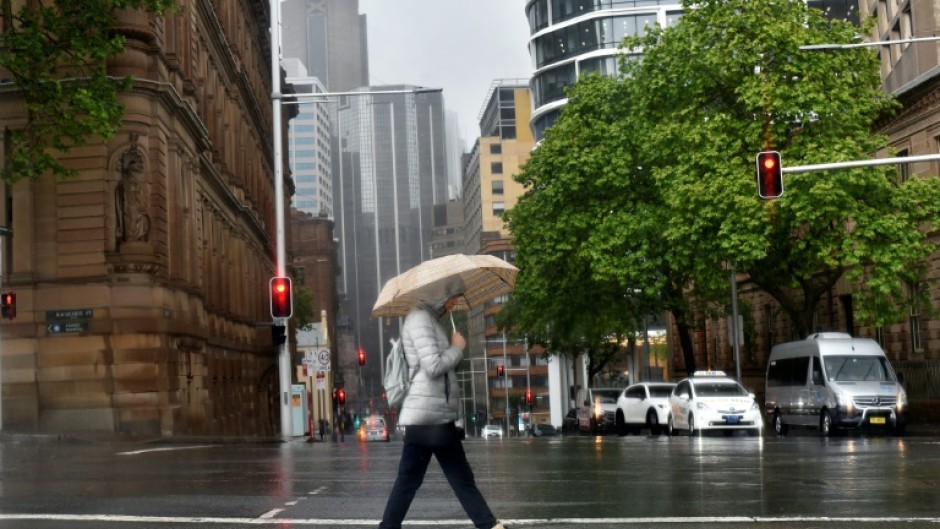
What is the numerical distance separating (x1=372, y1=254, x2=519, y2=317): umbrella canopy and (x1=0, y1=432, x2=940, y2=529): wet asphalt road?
1.92 metres

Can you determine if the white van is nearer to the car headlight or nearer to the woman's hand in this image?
the car headlight

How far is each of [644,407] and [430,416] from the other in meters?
32.7

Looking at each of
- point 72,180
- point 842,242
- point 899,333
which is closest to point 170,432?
point 72,180

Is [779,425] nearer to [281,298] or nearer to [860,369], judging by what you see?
[860,369]

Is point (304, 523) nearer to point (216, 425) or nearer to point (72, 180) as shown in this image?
point (72, 180)

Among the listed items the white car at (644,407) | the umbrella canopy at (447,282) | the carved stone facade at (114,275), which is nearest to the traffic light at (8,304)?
the carved stone facade at (114,275)

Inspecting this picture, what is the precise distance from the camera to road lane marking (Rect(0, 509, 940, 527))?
10.9m

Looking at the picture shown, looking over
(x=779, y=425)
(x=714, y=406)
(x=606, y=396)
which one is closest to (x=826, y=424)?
(x=714, y=406)

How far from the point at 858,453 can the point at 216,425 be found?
29.0m

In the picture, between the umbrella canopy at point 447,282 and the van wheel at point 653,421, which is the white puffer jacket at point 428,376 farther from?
the van wheel at point 653,421

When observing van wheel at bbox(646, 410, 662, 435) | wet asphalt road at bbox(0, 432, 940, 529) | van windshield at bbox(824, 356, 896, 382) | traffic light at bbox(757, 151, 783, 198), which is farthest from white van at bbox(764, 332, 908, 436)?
wet asphalt road at bbox(0, 432, 940, 529)

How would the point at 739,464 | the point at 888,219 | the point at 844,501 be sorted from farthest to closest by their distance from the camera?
the point at 888,219 → the point at 739,464 → the point at 844,501

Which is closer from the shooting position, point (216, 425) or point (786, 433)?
point (786, 433)

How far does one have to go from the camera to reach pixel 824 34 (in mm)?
38500
